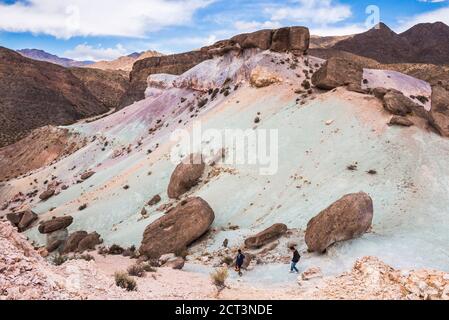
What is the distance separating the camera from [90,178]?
34594 millimetres

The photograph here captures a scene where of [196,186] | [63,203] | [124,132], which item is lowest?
[63,203]

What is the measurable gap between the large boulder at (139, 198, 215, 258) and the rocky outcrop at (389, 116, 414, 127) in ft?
33.0

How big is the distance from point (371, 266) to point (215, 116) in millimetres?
21540

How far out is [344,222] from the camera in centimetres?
1442

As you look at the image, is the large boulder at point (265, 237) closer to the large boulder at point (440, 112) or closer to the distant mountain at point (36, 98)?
the large boulder at point (440, 112)

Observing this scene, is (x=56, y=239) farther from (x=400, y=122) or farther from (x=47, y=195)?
(x=400, y=122)

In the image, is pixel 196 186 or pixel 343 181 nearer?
pixel 343 181

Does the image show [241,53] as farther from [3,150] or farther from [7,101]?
[7,101]

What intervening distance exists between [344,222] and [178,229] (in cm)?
749

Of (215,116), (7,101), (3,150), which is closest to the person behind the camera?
(215,116)

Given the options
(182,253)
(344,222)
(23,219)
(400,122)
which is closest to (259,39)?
(400,122)

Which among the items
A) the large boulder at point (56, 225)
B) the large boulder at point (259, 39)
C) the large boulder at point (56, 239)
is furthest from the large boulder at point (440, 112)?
the large boulder at point (56, 225)

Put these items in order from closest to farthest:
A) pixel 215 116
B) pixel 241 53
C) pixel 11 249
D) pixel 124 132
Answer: pixel 11 249 → pixel 215 116 → pixel 241 53 → pixel 124 132

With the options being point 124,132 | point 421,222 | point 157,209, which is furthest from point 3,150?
point 421,222
